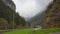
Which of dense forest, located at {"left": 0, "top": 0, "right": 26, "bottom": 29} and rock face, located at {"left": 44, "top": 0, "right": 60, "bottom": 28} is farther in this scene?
dense forest, located at {"left": 0, "top": 0, "right": 26, "bottom": 29}

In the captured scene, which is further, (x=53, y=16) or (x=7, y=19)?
(x=7, y=19)

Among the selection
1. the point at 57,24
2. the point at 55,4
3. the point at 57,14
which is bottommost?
the point at 57,24

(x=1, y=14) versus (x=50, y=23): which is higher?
(x=1, y=14)

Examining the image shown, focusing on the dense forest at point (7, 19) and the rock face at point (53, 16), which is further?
the dense forest at point (7, 19)

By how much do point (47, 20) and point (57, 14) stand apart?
13.5ft

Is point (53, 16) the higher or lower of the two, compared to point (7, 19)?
lower

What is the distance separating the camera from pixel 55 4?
5138cm

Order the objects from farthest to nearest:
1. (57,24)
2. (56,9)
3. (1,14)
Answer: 1. (1,14)
2. (56,9)
3. (57,24)

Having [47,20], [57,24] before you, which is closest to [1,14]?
[47,20]

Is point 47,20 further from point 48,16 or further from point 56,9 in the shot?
point 56,9

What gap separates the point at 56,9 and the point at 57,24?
5353mm

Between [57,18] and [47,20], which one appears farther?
[47,20]

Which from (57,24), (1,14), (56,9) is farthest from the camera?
(1,14)

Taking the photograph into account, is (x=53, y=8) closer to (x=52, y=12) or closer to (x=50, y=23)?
(x=52, y=12)
